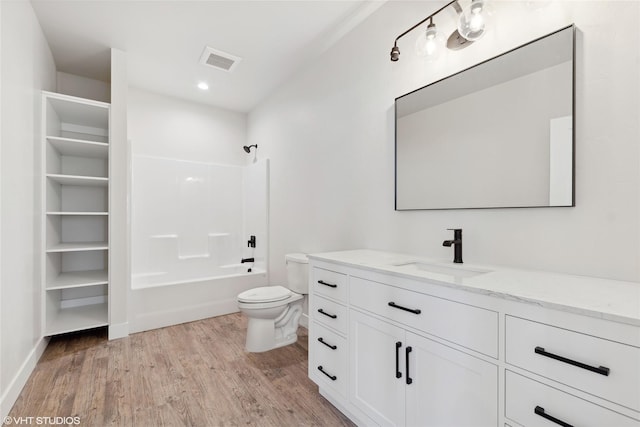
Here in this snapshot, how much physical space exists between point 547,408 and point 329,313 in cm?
105

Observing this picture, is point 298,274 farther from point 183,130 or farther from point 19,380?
point 183,130

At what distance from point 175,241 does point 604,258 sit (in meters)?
3.83

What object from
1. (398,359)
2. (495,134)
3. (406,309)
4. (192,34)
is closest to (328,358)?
(398,359)

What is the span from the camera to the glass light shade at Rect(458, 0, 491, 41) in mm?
1359

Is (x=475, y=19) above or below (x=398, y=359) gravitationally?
above

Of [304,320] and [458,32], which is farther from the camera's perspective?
[304,320]

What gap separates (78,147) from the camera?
9.14 ft

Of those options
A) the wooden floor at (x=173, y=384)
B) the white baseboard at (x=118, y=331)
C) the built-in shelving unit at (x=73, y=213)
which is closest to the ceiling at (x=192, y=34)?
the built-in shelving unit at (x=73, y=213)

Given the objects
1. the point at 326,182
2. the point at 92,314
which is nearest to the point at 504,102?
the point at 326,182

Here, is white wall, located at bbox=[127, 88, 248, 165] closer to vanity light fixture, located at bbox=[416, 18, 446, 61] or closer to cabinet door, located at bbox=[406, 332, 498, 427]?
vanity light fixture, located at bbox=[416, 18, 446, 61]

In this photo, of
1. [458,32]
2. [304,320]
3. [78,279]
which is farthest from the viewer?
[304,320]

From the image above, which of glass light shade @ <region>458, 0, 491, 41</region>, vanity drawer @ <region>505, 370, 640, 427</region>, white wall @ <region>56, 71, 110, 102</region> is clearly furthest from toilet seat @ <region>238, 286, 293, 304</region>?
white wall @ <region>56, 71, 110, 102</region>

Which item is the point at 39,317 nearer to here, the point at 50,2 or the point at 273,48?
the point at 50,2

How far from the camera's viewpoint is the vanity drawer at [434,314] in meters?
1.00
